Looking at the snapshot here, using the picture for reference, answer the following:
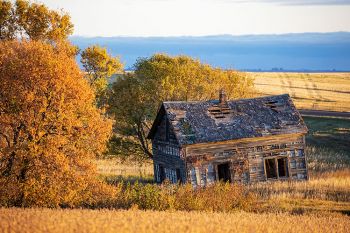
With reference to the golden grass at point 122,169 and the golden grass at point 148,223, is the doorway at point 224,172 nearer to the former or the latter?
the golden grass at point 122,169

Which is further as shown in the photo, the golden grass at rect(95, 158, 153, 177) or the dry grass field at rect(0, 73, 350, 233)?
the golden grass at rect(95, 158, 153, 177)

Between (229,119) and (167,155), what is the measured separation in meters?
4.63

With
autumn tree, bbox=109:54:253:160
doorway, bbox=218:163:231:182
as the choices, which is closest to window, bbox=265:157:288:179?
doorway, bbox=218:163:231:182

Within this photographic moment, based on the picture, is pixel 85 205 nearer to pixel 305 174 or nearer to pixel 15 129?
pixel 15 129

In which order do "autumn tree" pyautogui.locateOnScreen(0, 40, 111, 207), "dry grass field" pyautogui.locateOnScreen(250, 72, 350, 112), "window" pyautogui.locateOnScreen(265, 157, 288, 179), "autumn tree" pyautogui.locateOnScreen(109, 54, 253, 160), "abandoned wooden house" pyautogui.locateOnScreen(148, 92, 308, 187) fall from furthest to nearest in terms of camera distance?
"dry grass field" pyautogui.locateOnScreen(250, 72, 350, 112) → "autumn tree" pyautogui.locateOnScreen(109, 54, 253, 160) → "window" pyautogui.locateOnScreen(265, 157, 288, 179) → "abandoned wooden house" pyautogui.locateOnScreen(148, 92, 308, 187) → "autumn tree" pyautogui.locateOnScreen(0, 40, 111, 207)

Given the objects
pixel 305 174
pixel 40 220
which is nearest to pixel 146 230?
pixel 40 220

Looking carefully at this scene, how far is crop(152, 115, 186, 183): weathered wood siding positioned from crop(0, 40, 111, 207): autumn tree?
10.7 meters

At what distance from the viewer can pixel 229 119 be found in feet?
135

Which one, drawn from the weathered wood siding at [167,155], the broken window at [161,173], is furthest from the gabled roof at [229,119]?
the broken window at [161,173]

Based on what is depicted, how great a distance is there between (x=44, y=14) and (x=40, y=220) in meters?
28.3

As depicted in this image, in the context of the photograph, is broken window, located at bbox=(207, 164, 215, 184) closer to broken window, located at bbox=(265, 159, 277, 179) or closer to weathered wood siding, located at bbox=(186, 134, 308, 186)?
weathered wood siding, located at bbox=(186, 134, 308, 186)

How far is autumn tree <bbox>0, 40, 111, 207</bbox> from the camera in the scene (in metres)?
27.1

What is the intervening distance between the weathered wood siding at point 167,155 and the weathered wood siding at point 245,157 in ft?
3.12

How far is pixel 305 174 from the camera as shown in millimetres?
42219
